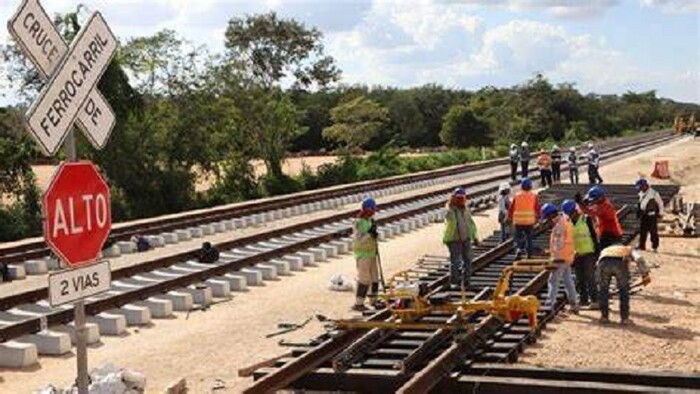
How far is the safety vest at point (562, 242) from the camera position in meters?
12.7

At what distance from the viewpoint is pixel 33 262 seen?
17719mm

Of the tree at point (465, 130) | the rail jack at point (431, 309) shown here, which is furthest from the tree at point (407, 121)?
the rail jack at point (431, 309)

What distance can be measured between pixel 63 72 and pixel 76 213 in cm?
83

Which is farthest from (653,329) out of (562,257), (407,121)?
(407,121)

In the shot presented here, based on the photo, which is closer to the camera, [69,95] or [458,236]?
[69,95]

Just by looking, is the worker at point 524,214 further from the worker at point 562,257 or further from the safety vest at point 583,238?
the worker at point 562,257

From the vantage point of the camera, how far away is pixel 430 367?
892cm

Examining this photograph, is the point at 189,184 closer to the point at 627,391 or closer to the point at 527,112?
the point at 627,391

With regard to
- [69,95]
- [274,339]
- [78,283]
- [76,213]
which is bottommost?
[274,339]

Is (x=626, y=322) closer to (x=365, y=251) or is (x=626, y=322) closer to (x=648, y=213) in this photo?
(x=365, y=251)

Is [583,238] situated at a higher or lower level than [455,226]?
lower

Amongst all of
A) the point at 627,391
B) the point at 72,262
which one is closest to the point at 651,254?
the point at 627,391

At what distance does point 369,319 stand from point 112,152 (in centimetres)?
2231

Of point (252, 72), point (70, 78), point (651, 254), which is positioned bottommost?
point (651, 254)
